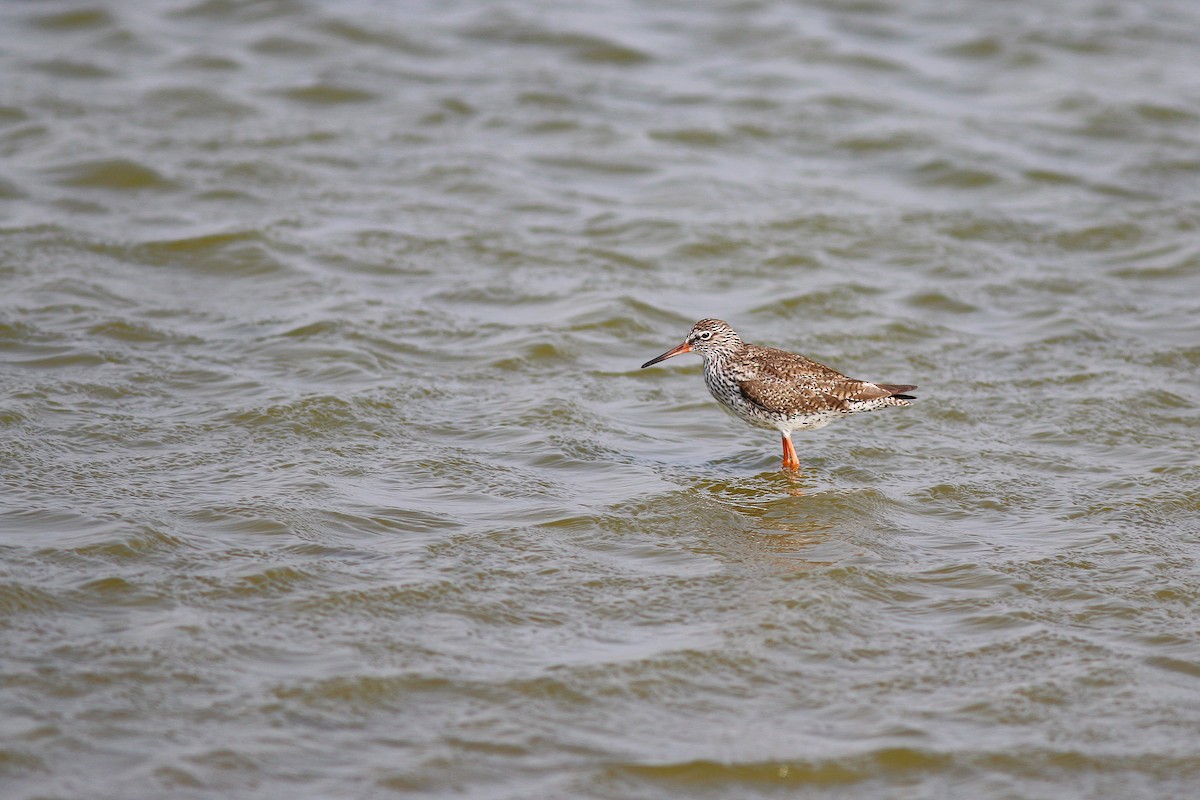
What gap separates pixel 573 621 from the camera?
6379mm

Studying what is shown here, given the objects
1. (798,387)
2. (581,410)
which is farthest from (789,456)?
(581,410)

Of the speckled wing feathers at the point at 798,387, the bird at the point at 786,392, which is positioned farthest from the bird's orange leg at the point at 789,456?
the speckled wing feathers at the point at 798,387

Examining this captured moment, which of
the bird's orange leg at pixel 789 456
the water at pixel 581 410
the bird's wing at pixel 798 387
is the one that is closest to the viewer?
the water at pixel 581 410

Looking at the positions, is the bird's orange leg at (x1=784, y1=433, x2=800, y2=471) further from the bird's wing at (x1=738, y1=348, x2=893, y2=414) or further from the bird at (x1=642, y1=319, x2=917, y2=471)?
the bird's wing at (x1=738, y1=348, x2=893, y2=414)

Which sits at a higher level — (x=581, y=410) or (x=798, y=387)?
(x=798, y=387)

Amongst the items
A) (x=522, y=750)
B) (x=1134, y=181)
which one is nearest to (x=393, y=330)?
(x=522, y=750)

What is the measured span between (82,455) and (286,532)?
168 cm

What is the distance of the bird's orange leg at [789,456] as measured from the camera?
851 cm

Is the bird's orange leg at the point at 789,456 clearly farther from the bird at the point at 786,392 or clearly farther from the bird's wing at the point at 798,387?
the bird's wing at the point at 798,387

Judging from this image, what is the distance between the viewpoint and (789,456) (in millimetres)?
8539

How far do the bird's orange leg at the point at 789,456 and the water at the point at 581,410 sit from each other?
0.39ft

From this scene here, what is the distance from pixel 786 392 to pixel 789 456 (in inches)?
19.5

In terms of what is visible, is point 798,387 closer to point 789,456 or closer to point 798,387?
point 798,387

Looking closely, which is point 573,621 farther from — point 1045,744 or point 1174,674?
point 1174,674
